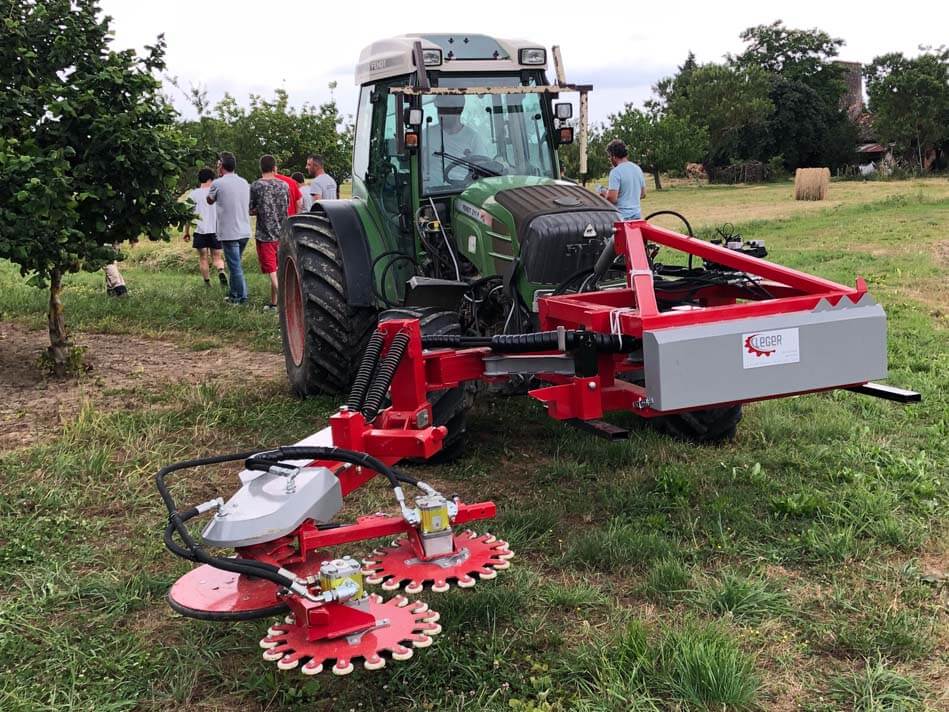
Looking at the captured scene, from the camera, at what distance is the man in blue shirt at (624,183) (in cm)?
968

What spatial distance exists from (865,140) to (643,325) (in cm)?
6357

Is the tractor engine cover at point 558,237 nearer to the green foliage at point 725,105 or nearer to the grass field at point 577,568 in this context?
the grass field at point 577,568

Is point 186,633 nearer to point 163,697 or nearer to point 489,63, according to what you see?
point 163,697

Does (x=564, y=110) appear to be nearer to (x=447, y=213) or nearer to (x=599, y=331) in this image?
(x=447, y=213)

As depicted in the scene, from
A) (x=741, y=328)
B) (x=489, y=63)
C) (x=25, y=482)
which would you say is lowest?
(x=25, y=482)

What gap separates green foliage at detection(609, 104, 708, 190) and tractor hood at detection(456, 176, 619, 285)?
41874 millimetres

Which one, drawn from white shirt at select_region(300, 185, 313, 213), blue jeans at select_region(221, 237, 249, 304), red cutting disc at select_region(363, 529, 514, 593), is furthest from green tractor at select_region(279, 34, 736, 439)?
white shirt at select_region(300, 185, 313, 213)

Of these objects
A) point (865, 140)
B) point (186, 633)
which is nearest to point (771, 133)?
point (865, 140)

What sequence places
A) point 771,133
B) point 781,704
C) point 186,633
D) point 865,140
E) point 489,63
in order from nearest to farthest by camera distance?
1. point 781,704
2. point 186,633
3. point 489,63
4. point 771,133
5. point 865,140

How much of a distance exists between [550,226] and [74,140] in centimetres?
385

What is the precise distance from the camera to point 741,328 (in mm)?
3584

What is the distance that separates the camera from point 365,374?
3.90m

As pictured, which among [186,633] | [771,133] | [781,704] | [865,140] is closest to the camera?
[781,704]

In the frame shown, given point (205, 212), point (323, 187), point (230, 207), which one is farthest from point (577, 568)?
point (205, 212)
